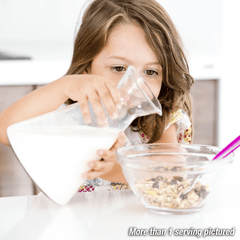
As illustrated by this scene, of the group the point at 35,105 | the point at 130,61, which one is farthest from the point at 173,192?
the point at 130,61

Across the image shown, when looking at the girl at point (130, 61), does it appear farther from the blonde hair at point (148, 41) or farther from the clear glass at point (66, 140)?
the clear glass at point (66, 140)

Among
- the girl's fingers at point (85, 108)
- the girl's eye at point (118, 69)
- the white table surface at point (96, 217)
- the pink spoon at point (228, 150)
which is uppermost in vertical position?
the girl's fingers at point (85, 108)

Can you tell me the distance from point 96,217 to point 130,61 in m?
0.54

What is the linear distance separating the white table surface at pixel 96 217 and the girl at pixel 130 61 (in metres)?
0.24

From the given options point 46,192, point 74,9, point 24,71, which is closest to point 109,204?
point 46,192

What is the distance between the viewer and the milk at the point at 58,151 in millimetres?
521

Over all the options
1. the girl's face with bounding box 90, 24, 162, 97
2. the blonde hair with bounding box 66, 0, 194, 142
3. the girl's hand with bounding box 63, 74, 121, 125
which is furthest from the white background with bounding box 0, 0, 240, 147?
the girl's hand with bounding box 63, 74, 121, 125

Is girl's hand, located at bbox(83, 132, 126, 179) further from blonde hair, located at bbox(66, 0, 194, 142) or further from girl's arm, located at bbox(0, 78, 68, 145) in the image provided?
blonde hair, located at bbox(66, 0, 194, 142)

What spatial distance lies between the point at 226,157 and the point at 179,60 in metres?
0.63

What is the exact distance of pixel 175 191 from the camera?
516mm

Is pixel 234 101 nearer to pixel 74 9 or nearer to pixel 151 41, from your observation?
pixel 74 9

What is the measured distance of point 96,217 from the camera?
529 mm

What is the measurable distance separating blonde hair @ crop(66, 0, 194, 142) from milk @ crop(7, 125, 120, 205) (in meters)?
0.50

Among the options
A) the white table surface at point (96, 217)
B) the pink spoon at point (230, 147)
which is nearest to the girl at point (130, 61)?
the white table surface at point (96, 217)
